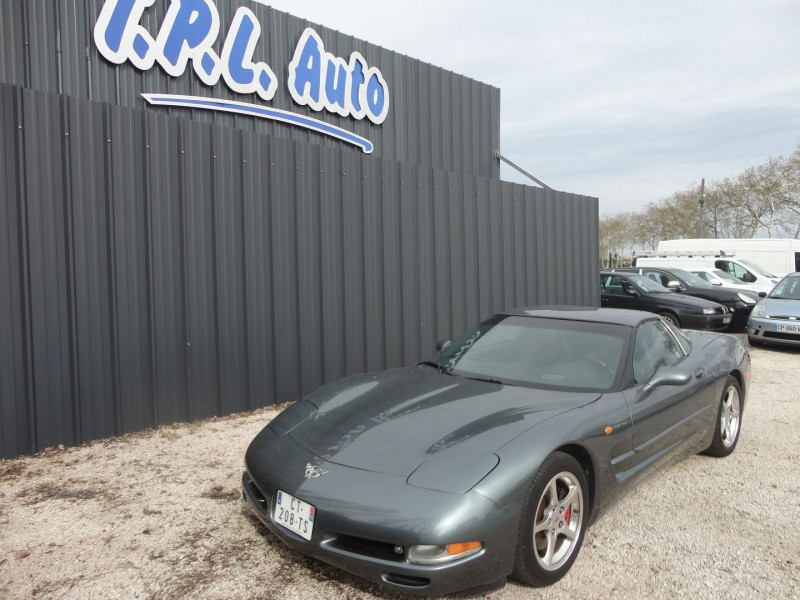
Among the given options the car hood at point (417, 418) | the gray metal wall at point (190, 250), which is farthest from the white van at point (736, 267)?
the car hood at point (417, 418)

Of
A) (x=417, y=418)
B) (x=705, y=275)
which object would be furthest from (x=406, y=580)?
(x=705, y=275)

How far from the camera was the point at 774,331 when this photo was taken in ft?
33.9

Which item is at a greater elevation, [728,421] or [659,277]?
[659,277]

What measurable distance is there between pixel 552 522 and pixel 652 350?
1.74m

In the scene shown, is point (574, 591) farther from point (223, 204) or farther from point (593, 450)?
point (223, 204)

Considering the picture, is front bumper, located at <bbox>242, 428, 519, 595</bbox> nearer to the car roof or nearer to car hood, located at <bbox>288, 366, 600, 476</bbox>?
car hood, located at <bbox>288, 366, 600, 476</bbox>

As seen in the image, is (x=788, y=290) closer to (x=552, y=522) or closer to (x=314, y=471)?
(x=552, y=522)

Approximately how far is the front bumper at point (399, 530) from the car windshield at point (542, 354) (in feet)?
4.06

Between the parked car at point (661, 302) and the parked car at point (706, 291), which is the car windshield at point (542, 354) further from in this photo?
the parked car at point (706, 291)

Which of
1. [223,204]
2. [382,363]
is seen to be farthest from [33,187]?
[382,363]

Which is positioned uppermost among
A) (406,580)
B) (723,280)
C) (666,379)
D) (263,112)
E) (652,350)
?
(263,112)

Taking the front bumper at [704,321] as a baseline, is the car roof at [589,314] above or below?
above

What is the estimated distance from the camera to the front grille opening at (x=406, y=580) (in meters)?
2.38

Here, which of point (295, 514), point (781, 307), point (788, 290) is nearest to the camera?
point (295, 514)
